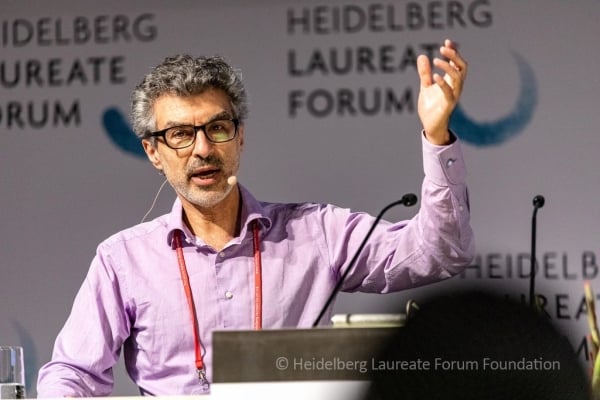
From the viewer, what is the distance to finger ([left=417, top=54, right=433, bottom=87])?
86.6 inches

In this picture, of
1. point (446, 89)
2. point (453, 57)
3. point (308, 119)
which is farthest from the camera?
point (308, 119)

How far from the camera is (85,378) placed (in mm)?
2561

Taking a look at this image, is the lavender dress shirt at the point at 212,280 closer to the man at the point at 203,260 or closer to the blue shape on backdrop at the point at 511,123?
the man at the point at 203,260

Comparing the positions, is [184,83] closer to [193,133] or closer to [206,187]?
[193,133]

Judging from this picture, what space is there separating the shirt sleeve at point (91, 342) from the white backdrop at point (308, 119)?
1293 millimetres

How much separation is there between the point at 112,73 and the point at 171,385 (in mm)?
2063

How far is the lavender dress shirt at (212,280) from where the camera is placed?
257 centimetres

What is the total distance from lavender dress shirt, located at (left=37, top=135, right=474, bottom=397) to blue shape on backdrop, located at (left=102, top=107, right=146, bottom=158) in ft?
5.07

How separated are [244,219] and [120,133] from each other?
68.0 inches

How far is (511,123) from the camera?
400cm

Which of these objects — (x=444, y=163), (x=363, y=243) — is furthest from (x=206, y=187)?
(x=444, y=163)

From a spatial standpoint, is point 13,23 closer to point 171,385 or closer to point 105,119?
point 105,119

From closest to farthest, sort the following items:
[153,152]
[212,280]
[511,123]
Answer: [212,280], [153,152], [511,123]

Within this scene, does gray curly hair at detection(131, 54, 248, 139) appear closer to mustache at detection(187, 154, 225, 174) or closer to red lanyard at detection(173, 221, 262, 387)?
mustache at detection(187, 154, 225, 174)
